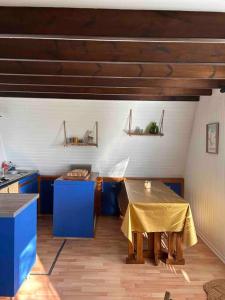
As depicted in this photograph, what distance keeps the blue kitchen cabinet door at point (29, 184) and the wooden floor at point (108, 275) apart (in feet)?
3.14

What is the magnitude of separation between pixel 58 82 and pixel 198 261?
2.77 m

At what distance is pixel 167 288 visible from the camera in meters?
2.88

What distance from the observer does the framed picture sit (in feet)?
12.5

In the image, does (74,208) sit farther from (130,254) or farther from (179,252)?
(179,252)

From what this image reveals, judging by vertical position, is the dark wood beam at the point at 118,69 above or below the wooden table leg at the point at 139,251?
above

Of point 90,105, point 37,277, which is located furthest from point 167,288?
point 90,105

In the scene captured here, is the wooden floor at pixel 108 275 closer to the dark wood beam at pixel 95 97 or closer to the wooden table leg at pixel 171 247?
the wooden table leg at pixel 171 247

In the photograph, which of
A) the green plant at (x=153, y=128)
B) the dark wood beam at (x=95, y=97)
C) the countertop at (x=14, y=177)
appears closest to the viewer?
the countertop at (x=14, y=177)

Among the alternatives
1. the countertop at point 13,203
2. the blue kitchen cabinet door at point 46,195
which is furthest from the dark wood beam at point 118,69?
the blue kitchen cabinet door at point 46,195

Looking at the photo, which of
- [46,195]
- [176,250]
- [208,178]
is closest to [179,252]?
[176,250]

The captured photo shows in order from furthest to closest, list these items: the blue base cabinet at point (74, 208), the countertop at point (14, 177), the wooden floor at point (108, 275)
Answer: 1. the blue base cabinet at point (74, 208)
2. the countertop at point (14, 177)
3. the wooden floor at point (108, 275)

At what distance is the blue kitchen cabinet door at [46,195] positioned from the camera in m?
5.54

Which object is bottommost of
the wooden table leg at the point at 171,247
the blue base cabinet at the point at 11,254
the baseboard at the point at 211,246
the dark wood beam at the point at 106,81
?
the baseboard at the point at 211,246

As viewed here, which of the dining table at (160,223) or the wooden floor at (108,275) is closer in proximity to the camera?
the wooden floor at (108,275)
